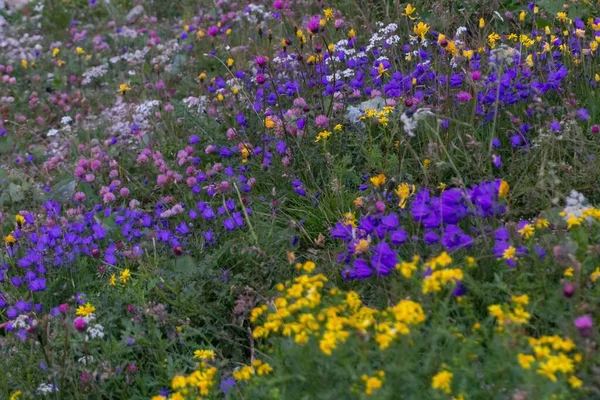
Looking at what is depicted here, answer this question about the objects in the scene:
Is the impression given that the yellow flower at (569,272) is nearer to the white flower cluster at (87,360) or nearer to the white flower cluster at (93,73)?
the white flower cluster at (87,360)

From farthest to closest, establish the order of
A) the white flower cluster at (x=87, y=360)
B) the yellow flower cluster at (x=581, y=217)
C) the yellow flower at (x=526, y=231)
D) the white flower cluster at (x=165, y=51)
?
the white flower cluster at (x=165, y=51) → the white flower cluster at (x=87, y=360) → the yellow flower at (x=526, y=231) → the yellow flower cluster at (x=581, y=217)

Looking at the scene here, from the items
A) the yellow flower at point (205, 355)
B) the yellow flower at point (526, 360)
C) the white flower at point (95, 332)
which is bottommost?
the yellow flower at point (205, 355)

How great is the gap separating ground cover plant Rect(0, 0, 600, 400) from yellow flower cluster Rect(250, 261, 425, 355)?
0.01 m

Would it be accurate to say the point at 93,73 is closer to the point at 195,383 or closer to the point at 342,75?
the point at 342,75

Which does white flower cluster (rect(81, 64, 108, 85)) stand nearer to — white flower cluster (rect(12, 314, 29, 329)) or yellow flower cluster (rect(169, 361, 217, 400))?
white flower cluster (rect(12, 314, 29, 329))

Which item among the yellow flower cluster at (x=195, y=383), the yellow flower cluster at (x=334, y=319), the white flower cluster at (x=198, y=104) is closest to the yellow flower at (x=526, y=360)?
the yellow flower cluster at (x=334, y=319)

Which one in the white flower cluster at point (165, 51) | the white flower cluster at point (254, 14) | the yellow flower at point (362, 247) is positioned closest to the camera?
the yellow flower at point (362, 247)

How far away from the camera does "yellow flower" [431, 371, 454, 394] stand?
1.82m

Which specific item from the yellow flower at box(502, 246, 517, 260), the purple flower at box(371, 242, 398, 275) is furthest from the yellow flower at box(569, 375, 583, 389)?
the purple flower at box(371, 242, 398, 275)

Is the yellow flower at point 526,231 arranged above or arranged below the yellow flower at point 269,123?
below

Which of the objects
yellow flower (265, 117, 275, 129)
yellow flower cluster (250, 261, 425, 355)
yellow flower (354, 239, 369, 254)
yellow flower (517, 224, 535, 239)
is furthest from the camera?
yellow flower (265, 117, 275, 129)

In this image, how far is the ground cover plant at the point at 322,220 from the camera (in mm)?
2021

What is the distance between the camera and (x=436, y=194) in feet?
10.1

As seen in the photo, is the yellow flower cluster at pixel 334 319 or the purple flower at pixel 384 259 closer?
the yellow flower cluster at pixel 334 319
